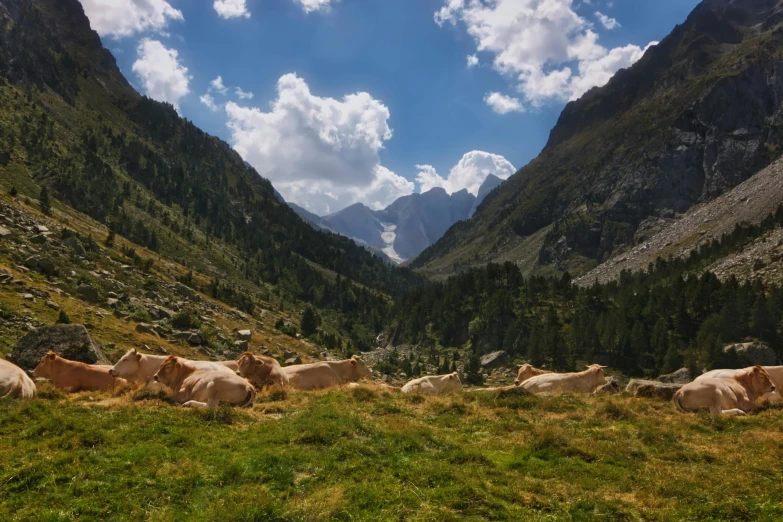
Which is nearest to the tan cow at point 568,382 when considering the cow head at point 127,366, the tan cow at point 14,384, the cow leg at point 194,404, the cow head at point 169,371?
the cow leg at point 194,404

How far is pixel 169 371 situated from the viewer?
1516 cm

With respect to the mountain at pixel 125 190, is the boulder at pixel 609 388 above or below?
below

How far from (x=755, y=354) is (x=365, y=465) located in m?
59.3


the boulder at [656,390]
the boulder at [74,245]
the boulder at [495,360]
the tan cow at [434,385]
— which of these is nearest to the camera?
the boulder at [656,390]

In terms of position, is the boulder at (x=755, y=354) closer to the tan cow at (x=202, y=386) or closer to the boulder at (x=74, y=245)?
the tan cow at (x=202, y=386)

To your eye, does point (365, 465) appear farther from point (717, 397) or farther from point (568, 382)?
point (568, 382)

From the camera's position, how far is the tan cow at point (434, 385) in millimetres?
20422

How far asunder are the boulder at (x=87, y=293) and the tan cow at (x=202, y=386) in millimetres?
17789

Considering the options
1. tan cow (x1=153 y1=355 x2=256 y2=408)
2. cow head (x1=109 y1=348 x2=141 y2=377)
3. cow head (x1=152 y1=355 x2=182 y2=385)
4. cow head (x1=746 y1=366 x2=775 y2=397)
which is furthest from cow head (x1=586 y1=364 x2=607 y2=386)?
cow head (x1=109 y1=348 x2=141 y2=377)

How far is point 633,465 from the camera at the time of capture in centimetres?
1002

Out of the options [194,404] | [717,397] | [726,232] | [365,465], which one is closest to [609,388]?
[717,397]

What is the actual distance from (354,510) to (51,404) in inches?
357

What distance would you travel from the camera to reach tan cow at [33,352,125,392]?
14727mm

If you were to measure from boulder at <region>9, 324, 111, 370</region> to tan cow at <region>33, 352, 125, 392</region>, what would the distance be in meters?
1.14
